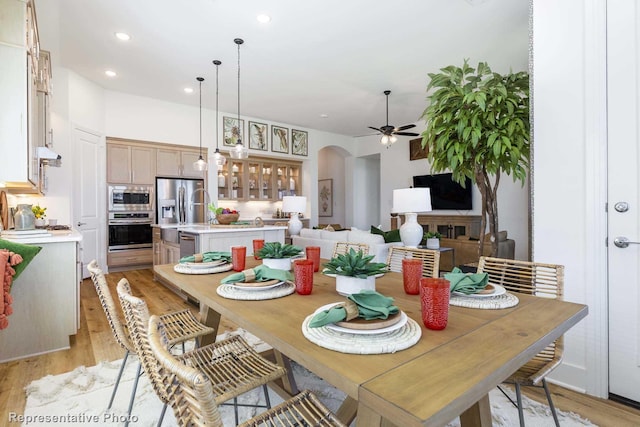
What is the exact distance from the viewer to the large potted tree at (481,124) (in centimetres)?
217

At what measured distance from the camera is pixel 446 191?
6891 mm

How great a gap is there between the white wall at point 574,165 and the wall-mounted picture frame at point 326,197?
755cm

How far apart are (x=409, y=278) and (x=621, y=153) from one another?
1491 mm

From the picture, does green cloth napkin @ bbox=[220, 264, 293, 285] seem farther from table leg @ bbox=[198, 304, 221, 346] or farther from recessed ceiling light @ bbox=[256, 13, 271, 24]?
recessed ceiling light @ bbox=[256, 13, 271, 24]

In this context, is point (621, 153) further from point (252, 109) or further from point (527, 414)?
point (252, 109)

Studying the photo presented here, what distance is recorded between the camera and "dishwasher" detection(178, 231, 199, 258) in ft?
12.2

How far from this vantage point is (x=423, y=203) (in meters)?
3.18

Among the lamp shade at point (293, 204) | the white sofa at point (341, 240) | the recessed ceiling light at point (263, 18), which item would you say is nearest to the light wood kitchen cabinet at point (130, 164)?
the lamp shade at point (293, 204)

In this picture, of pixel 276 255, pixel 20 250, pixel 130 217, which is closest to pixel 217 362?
pixel 276 255

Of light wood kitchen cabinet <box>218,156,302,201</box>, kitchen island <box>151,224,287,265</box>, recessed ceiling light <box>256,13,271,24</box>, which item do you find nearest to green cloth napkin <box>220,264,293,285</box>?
kitchen island <box>151,224,287,265</box>

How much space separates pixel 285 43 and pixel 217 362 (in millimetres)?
3609

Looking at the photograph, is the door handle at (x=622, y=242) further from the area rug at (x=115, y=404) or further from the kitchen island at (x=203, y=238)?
the kitchen island at (x=203, y=238)

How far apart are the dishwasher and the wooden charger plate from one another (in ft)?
10.2

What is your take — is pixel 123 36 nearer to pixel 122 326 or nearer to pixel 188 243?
pixel 188 243
